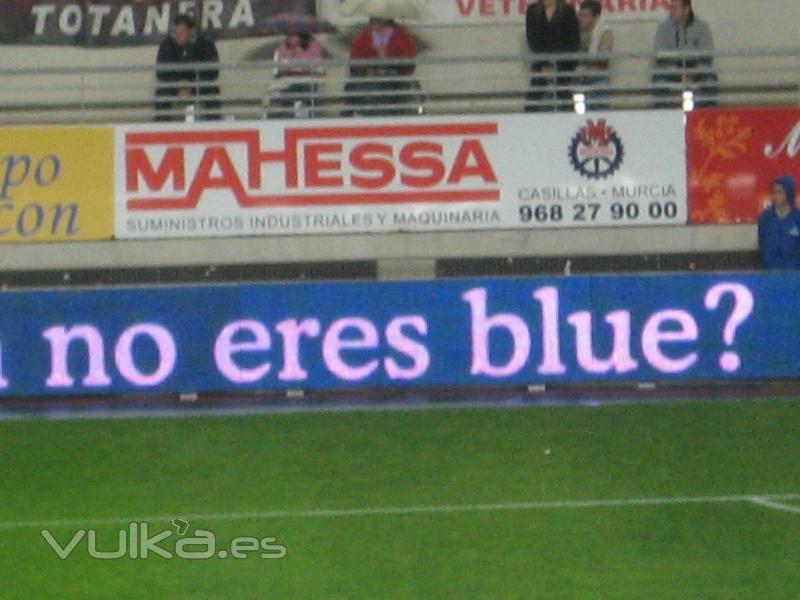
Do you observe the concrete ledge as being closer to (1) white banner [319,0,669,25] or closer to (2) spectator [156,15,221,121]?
(2) spectator [156,15,221,121]

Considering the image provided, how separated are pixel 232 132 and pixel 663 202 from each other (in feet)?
14.7

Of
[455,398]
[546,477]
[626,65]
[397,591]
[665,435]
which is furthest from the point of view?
[626,65]

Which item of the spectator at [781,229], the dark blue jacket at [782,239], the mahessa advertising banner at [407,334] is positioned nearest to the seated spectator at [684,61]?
the spectator at [781,229]

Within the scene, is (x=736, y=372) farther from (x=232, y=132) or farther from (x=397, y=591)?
(x=397, y=591)

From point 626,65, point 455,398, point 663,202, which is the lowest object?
point 455,398

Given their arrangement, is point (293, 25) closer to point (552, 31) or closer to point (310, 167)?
point (310, 167)

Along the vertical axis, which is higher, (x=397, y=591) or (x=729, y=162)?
(x=729, y=162)

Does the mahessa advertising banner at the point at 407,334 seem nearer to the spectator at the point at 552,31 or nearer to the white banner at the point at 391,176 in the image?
the white banner at the point at 391,176

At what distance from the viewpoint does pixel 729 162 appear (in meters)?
19.3

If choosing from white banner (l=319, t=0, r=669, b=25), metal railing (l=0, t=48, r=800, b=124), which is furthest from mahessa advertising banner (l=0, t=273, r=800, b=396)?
white banner (l=319, t=0, r=669, b=25)

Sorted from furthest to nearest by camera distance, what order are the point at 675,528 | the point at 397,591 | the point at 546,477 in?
the point at 546,477
the point at 675,528
the point at 397,591

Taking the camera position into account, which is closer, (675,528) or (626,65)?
(675,528)

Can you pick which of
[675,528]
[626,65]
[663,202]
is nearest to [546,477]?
[675,528]

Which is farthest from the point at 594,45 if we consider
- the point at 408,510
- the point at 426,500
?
the point at 408,510
